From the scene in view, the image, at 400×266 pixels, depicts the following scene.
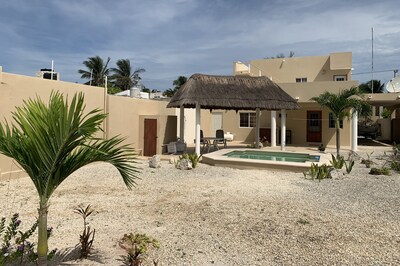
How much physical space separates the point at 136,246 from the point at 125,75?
49.7 m

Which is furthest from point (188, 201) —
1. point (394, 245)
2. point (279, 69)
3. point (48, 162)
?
point (279, 69)

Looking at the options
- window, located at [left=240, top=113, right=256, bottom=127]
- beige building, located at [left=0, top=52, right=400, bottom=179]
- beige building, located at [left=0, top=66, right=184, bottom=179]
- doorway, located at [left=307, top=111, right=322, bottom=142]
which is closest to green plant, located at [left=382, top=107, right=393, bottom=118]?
beige building, located at [left=0, top=52, right=400, bottom=179]

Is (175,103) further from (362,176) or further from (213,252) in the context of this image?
(213,252)

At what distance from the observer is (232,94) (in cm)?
1702

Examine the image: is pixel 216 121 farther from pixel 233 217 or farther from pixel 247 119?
pixel 233 217

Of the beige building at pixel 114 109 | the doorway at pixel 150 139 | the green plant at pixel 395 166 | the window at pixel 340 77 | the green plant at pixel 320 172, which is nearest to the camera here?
the beige building at pixel 114 109

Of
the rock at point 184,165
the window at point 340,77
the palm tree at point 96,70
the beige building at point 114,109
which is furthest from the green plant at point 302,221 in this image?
the palm tree at point 96,70

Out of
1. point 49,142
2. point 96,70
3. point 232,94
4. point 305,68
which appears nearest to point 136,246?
point 49,142

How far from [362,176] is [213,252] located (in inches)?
333

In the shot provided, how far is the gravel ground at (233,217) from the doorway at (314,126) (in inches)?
503

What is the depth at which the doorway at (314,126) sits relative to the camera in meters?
23.5

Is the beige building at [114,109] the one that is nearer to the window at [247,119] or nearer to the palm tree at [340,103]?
the window at [247,119]

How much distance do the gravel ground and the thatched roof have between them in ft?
19.1

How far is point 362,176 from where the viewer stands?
1130cm
